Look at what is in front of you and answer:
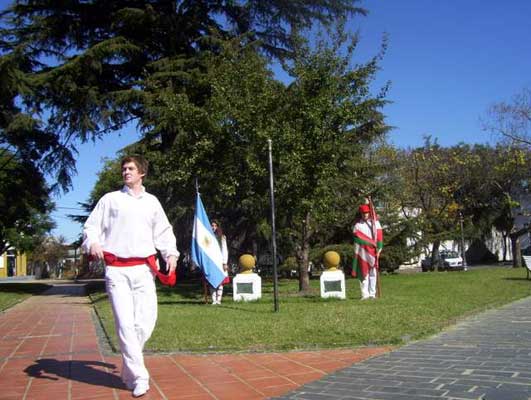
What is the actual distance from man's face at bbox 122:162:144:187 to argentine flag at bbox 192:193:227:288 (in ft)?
25.8

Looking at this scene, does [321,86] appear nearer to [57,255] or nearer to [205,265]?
[205,265]

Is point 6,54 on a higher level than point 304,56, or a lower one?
higher

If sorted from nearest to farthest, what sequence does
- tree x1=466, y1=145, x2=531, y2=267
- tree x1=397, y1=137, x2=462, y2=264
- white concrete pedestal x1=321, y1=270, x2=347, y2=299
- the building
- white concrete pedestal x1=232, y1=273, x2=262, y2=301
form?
white concrete pedestal x1=321, y1=270, x2=347, y2=299 < white concrete pedestal x1=232, y1=273, x2=262, y2=301 < tree x1=466, y1=145, x2=531, y2=267 < tree x1=397, y1=137, x2=462, y2=264 < the building

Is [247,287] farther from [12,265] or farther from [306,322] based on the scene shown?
[12,265]

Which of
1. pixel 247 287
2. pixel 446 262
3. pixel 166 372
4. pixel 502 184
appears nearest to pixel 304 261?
pixel 247 287

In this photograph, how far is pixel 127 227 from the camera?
5402 mm

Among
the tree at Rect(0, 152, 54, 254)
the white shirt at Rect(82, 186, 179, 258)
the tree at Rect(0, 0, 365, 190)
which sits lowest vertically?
the white shirt at Rect(82, 186, 179, 258)

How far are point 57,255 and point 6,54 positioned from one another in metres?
54.8

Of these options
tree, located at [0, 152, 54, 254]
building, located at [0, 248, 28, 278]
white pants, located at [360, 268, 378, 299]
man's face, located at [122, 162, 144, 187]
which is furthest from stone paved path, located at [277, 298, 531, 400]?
building, located at [0, 248, 28, 278]

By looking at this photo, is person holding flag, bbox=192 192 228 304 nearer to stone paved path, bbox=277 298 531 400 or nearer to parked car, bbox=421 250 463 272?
stone paved path, bbox=277 298 531 400

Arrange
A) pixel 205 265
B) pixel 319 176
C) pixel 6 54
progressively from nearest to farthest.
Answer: pixel 205 265, pixel 319 176, pixel 6 54

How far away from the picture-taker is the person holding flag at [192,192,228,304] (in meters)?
13.3

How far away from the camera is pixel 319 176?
14914 millimetres

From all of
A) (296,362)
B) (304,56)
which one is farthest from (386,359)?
(304,56)
